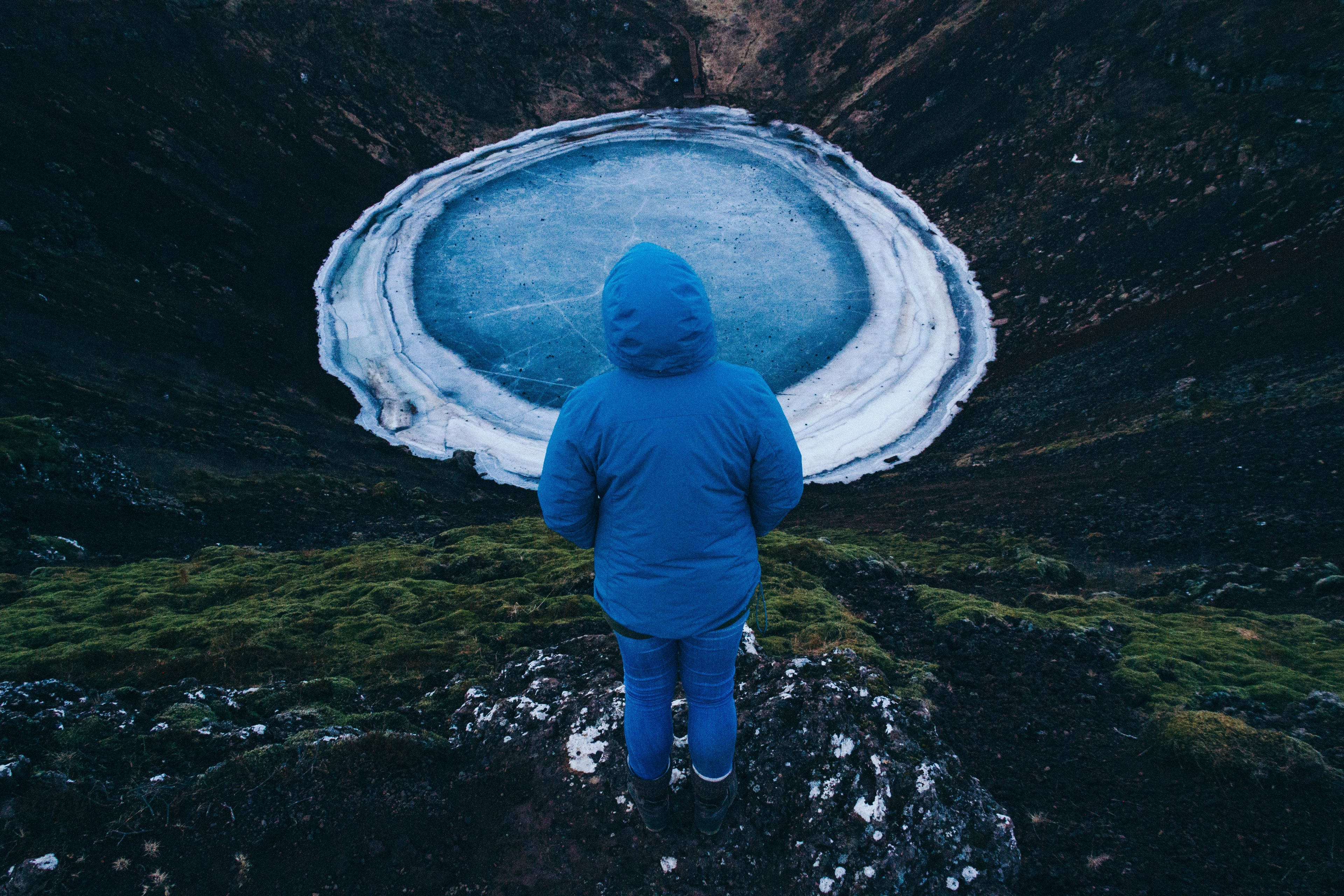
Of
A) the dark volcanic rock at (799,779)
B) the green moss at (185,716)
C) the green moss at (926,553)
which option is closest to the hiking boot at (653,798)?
the dark volcanic rock at (799,779)

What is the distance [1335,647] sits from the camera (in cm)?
591

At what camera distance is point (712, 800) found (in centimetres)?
370

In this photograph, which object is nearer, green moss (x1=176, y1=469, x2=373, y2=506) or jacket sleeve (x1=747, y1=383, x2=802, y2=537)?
jacket sleeve (x1=747, y1=383, x2=802, y2=537)

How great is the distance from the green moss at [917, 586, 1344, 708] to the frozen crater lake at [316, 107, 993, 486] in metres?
7.17

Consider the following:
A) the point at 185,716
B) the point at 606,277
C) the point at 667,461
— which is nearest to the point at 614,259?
the point at 606,277

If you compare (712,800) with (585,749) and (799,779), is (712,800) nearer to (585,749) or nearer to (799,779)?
(799,779)

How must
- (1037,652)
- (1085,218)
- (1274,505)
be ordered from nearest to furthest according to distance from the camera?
1. (1037,652)
2. (1274,505)
3. (1085,218)

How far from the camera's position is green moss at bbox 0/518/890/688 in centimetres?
529

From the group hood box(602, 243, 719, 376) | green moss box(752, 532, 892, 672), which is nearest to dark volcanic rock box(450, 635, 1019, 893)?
green moss box(752, 532, 892, 672)

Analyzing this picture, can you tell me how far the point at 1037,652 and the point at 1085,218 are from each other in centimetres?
A: 1673

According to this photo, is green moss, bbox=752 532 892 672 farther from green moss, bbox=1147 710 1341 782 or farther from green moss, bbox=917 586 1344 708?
green moss, bbox=1147 710 1341 782

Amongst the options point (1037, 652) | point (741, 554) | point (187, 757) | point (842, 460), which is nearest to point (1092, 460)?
point (842, 460)

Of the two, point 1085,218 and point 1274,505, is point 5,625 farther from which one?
point 1085,218

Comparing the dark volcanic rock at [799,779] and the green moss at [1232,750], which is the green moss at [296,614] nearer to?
the dark volcanic rock at [799,779]
